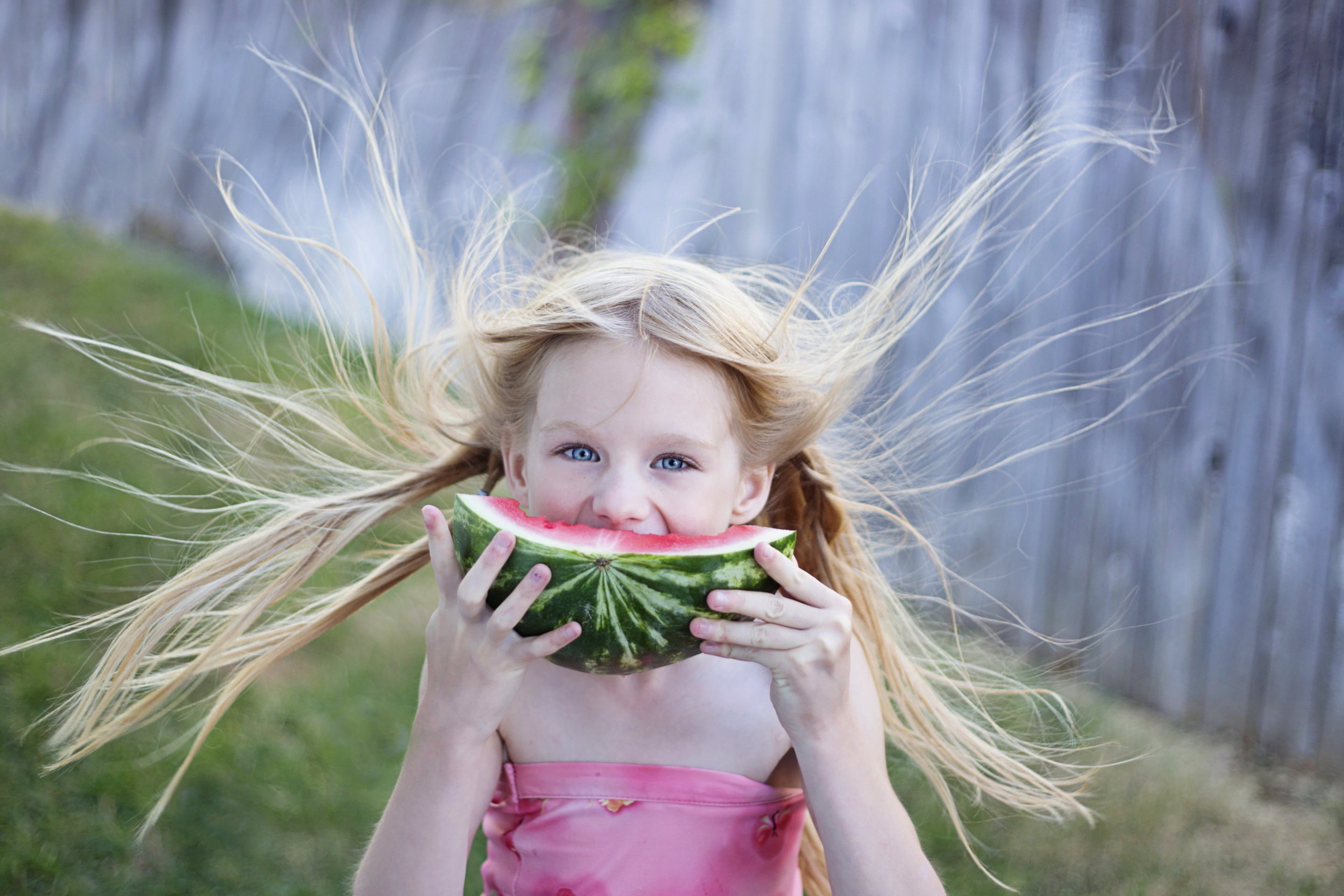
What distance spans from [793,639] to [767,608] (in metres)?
0.10

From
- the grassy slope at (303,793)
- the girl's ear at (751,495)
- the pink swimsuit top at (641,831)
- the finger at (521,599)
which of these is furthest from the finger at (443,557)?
the grassy slope at (303,793)

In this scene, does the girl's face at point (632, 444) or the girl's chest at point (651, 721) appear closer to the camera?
the girl's face at point (632, 444)

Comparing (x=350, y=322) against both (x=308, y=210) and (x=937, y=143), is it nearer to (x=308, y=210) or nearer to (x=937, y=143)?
(x=937, y=143)

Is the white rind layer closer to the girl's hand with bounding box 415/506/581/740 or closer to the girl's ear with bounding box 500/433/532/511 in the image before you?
the girl's hand with bounding box 415/506/581/740

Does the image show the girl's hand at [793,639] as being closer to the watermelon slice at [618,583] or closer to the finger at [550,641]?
the watermelon slice at [618,583]

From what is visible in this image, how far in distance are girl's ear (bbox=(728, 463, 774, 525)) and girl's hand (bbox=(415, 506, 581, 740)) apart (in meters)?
0.72

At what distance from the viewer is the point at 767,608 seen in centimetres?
221

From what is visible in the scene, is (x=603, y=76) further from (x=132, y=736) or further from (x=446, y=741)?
(x=446, y=741)

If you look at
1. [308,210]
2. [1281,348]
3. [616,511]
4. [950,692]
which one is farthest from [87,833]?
[308,210]

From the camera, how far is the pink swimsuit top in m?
2.61

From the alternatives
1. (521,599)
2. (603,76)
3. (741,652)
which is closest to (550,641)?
(521,599)

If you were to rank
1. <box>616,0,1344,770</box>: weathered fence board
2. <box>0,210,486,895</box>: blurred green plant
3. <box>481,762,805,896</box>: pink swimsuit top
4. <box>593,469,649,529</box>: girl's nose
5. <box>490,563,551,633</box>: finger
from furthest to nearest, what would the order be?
<box>616,0,1344,770</box>: weathered fence board, <box>0,210,486,895</box>: blurred green plant, <box>481,762,805,896</box>: pink swimsuit top, <box>593,469,649,529</box>: girl's nose, <box>490,563,551,633</box>: finger

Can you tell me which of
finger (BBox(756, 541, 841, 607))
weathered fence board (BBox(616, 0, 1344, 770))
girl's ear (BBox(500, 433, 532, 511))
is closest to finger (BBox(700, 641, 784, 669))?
finger (BBox(756, 541, 841, 607))

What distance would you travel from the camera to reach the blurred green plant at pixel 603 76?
23.8ft
